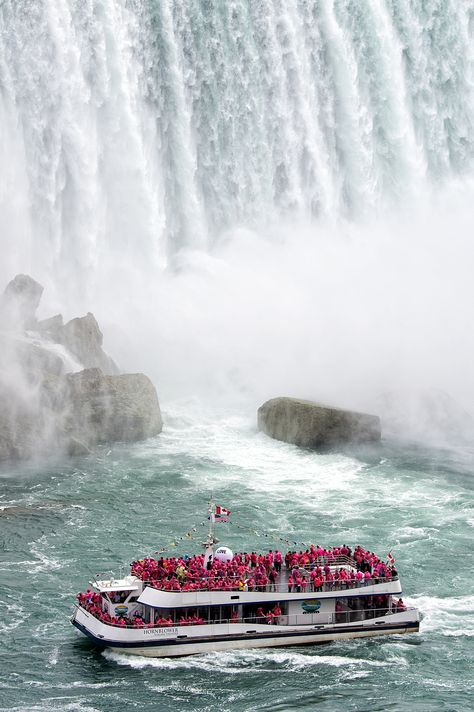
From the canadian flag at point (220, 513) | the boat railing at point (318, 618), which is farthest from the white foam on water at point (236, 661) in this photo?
the canadian flag at point (220, 513)

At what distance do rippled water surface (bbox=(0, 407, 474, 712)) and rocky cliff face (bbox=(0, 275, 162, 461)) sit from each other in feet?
5.06

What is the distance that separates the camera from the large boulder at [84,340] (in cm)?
7794

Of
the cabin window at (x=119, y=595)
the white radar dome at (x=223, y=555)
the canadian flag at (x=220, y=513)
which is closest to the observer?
the cabin window at (x=119, y=595)

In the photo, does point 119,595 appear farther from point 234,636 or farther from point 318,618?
point 318,618

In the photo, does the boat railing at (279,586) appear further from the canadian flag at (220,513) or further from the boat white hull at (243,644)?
the canadian flag at (220,513)

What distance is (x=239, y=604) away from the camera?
49.6m

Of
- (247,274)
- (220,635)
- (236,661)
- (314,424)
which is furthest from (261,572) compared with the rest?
(247,274)

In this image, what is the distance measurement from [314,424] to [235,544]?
Result: 55.0 ft

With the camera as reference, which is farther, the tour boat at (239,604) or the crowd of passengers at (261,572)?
the crowd of passengers at (261,572)

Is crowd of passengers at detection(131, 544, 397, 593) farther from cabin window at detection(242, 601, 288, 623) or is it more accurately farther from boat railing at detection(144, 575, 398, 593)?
cabin window at detection(242, 601, 288, 623)

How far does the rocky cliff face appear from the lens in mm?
69812

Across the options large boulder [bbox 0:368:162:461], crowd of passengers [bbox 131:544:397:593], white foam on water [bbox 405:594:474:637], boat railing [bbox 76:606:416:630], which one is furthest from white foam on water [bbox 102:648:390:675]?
large boulder [bbox 0:368:162:461]

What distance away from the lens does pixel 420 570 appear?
182 feet

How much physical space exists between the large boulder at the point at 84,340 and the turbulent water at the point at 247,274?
5919mm
